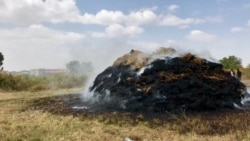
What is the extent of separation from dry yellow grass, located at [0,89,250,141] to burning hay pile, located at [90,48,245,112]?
22.3 inches

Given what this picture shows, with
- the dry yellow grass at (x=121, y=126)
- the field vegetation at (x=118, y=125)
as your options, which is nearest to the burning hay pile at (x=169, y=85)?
the field vegetation at (x=118, y=125)

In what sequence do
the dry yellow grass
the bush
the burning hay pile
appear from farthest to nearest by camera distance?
1. the bush
2. the burning hay pile
3. the dry yellow grass

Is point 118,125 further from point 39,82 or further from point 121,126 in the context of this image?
point 39,82

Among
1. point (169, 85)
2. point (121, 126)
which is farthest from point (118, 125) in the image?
point (169, 85)

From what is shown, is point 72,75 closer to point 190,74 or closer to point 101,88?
point 101,88

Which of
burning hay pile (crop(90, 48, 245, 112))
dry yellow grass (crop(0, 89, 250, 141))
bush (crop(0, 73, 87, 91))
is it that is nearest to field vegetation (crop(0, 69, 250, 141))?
dry yellow grass (crop(0, 89, 250, 141))

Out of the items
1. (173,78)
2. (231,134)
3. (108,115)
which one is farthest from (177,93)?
(231,134)

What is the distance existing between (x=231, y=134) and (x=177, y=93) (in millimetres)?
2762

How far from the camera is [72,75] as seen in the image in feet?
80.2

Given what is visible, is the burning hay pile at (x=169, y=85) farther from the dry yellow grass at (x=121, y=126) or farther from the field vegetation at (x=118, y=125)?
the dry yellow grass at (x=121, y=126)

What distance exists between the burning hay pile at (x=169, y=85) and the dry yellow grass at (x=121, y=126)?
1.86ft

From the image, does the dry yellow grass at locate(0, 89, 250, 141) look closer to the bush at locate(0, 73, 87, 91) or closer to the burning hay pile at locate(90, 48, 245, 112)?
the burning hay pile at locate(90, 48, 245, 112)

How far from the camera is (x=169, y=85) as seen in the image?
9.64 meters

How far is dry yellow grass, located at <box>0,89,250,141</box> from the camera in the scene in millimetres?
6793
